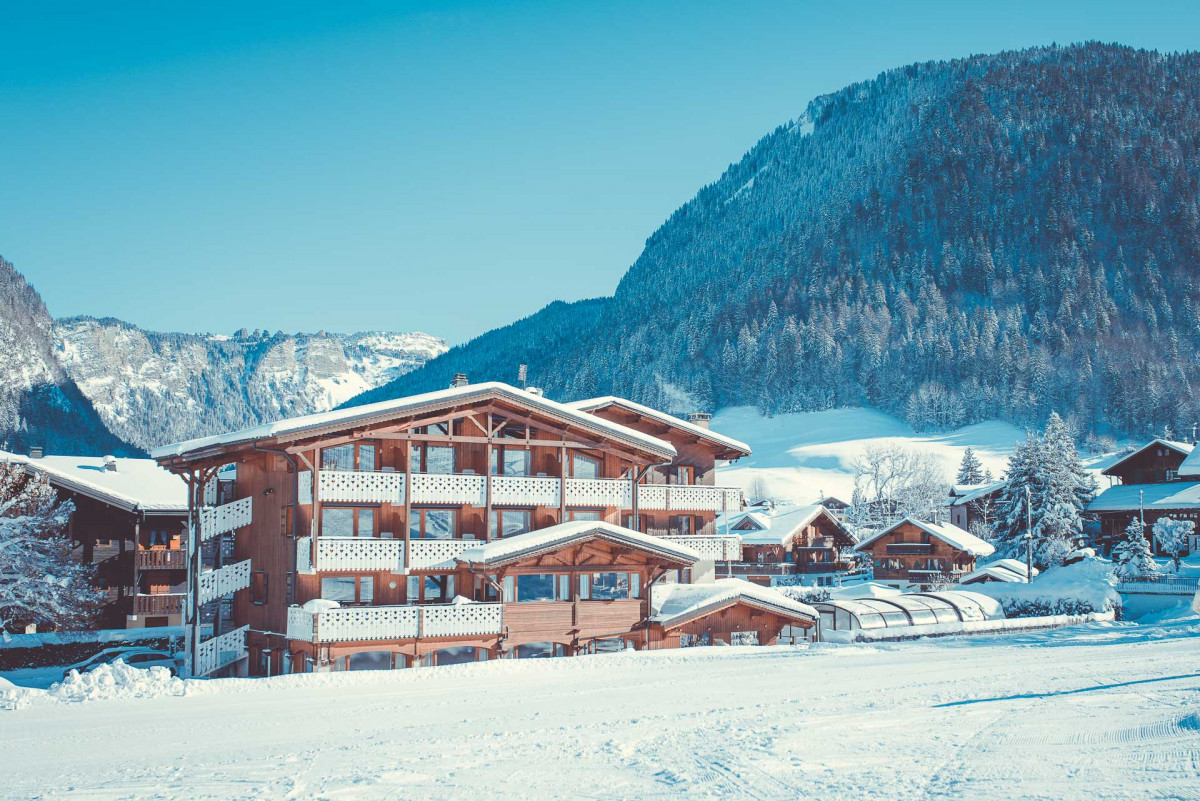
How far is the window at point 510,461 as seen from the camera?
33625mm

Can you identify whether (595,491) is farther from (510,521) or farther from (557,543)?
(557,543)

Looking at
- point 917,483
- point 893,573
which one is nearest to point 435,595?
point 893,573

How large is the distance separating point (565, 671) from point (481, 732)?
8774 millimetres

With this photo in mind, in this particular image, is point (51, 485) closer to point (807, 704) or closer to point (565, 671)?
point (565, 671)

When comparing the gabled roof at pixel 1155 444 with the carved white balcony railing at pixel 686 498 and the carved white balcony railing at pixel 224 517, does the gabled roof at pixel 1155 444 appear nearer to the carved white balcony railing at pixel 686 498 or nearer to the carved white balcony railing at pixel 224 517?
the carved white balcony railing at pixel 686 498

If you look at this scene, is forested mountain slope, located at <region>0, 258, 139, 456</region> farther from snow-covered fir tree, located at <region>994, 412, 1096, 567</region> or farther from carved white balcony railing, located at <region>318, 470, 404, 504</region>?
carved white balcony railing, located at <region>318, 470, 404, 504</region>

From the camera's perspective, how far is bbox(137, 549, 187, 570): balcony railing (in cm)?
→ 4203

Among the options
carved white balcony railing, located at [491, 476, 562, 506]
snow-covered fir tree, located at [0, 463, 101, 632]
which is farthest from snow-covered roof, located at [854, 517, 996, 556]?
snow-covered fir tree, located at [0, 463, 101, 632]

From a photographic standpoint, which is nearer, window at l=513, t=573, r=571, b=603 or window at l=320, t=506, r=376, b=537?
window at l=320, t=506, r=376, b=537

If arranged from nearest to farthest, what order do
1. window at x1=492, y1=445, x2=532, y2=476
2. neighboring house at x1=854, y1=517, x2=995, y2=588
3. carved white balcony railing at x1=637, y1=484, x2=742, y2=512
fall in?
1. window at x1=492, y1=445, x2=532, y2=476
2. carved white balcony railing at x1=637, y1=484, x2=742, y2=512
3. neighboring house at x1=854, y1=517, x2=995, y2=588

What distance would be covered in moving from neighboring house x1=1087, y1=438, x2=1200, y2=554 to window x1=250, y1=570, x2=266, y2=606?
56860 mm

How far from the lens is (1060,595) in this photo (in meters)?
42.9

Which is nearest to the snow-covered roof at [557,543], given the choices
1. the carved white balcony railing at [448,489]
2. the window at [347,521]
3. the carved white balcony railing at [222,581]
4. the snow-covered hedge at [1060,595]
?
the carved white balcony railing at [448,489]

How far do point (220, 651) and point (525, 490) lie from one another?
420 inches
